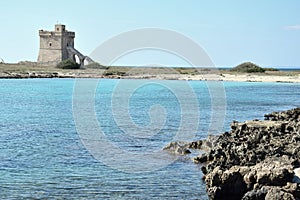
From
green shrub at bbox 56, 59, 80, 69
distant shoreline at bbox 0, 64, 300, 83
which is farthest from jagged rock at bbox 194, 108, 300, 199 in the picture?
green shrub at bbox 56, 59, 80, 69

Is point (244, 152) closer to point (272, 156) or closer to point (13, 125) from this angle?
point (272, 156)

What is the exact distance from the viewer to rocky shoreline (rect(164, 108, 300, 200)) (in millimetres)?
12992

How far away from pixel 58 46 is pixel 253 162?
95.2m

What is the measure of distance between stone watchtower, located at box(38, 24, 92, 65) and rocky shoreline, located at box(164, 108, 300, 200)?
87858 mm

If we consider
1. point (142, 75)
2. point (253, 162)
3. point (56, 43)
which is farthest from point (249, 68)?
point (253, 162)

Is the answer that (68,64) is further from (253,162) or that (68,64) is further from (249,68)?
(253,162)

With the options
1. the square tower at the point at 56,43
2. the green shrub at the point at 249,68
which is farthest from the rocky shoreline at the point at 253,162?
the square tower at the point at 56,43

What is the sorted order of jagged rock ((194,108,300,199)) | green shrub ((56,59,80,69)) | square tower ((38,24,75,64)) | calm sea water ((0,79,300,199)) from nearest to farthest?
jagged rock ((194,108,300,199))
calm sea water ((0,79,300,199))
green shrub ((56,59,80,69))
square tower ((38,24,75,64))

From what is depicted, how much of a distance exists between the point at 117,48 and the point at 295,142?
8.53 metres

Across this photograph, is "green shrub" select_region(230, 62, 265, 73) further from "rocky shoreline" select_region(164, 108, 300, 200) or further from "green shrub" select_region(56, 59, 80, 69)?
"rocky shoreline" select_region(164, 108, 300, 200)

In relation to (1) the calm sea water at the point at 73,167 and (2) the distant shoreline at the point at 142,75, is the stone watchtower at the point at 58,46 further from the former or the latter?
(1) the calm sea water at the point at 73,167

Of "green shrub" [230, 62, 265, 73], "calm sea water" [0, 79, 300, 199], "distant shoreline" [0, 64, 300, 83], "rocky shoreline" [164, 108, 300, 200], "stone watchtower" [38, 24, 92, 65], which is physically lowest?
"calm sea water" [0, 79, 300, 199]

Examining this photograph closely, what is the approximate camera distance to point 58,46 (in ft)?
354

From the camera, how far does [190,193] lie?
1491 centimetres
